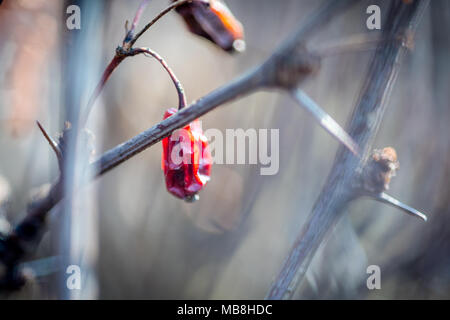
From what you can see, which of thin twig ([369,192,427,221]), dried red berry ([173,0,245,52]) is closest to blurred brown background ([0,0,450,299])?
dried red berry ([173,0,245,52])

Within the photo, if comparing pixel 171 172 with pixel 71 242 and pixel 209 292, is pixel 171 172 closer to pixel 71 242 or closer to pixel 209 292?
pixel 71 242

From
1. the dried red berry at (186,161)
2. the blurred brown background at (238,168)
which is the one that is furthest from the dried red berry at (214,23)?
the blurred brown background at (238,168)

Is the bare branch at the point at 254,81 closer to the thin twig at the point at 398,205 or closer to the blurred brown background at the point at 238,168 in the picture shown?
the thin twig at the point at 398,205

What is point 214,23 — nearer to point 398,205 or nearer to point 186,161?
point 186,161

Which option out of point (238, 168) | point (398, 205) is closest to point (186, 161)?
point (398, 205)

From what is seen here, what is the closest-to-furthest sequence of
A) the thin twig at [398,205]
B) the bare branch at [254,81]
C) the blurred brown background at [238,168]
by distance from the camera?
the bare branch at [254,81] → the thin twig at [398,205] → the blurred brown background at [238,168]

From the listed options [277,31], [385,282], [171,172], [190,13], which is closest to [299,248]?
[171,172]
